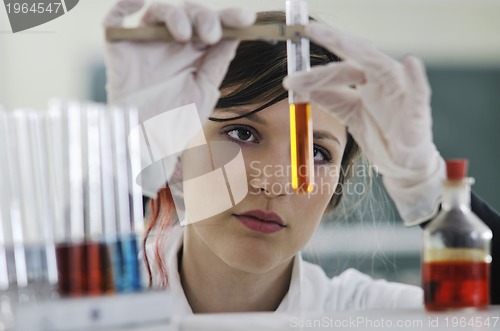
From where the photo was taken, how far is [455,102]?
379cm

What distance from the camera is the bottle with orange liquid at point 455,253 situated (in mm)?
899

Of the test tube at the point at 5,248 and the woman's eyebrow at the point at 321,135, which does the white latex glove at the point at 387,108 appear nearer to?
the woman's eyebrow at the point at 321,135

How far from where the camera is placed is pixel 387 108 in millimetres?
1031

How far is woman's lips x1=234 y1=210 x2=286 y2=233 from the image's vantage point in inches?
51.8

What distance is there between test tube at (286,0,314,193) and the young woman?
0.03 metres

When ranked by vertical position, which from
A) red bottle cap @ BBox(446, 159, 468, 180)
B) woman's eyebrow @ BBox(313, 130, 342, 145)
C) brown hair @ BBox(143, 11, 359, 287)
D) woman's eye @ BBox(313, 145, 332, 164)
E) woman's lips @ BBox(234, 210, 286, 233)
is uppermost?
brown hair @ BBox(143, 11, 359, 287)

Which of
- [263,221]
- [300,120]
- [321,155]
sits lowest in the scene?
[263,221]

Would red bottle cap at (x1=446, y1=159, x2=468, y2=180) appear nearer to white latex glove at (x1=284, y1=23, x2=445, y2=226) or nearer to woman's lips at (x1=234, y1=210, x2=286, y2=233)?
white latex glove at (x1=284, y1=23, x2=445, y2=226)

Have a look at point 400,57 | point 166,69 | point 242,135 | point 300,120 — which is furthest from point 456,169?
point 400,57

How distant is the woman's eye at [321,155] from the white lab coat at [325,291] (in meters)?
0.25

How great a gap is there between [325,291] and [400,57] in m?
2.39

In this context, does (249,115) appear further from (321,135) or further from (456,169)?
(456,169)

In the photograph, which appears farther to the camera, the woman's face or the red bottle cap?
the woman's face

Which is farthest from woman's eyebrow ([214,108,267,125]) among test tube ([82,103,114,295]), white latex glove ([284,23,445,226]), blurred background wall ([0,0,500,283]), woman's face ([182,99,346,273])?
blurred background wall ([0,0,500,283])
